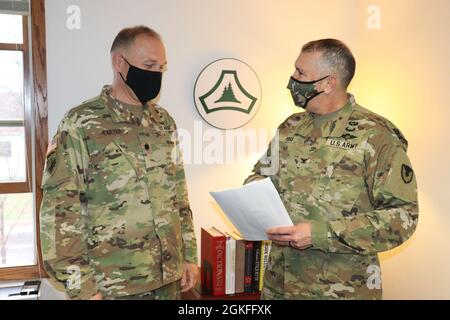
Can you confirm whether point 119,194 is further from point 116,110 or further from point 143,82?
point 143,82

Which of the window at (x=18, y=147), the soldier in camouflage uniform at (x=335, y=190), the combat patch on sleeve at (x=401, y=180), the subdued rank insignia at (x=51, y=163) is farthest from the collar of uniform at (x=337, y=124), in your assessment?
the window at (x=18, y=147)

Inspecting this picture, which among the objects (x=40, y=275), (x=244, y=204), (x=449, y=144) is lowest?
(x=40, y=275)

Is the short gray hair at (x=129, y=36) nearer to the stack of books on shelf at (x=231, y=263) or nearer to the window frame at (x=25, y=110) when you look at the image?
the window frame at (x=25, y=110)

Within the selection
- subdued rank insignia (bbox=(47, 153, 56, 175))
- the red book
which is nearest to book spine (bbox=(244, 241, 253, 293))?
the red book

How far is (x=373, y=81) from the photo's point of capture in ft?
7.58

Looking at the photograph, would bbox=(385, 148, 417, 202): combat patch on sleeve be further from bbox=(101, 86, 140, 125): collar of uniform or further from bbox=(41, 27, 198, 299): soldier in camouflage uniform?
bbox=(101, 86, 140, 125): collar of uniform

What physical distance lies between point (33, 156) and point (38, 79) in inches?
14.7

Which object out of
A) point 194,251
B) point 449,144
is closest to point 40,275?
point 194,251

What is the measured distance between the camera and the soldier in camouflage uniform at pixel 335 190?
Answer: 4.45ft

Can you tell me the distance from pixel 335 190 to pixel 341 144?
0.16 m

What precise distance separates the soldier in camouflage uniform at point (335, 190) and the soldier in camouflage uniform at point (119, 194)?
389 mm

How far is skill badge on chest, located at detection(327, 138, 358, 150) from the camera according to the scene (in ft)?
4.77

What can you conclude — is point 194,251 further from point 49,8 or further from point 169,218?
point 49,8

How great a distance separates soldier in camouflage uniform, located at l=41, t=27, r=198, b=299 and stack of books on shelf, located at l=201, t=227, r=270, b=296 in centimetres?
33
